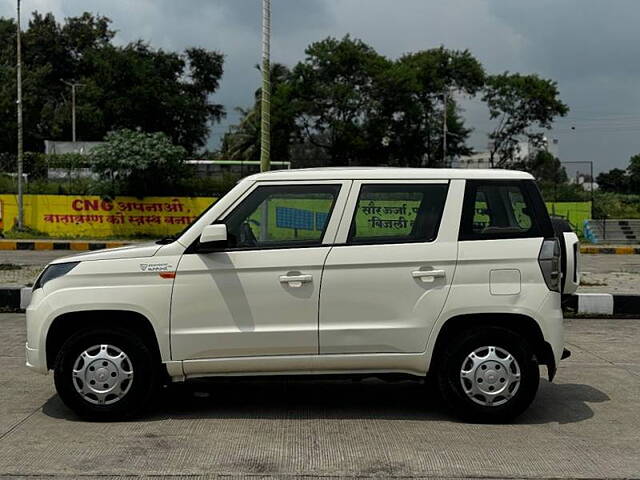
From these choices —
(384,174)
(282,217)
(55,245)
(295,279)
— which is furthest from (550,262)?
(55,245)

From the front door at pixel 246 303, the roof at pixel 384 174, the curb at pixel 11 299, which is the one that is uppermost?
the roof at pixel 384 174

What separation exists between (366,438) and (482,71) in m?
57.4

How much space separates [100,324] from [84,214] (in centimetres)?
2600

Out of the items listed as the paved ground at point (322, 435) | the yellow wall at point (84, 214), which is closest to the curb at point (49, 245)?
the yellow wall at point (84, 214)

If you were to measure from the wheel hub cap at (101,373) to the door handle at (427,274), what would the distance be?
2.12 m

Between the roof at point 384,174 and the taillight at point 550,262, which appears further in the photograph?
the roof at point 384,174

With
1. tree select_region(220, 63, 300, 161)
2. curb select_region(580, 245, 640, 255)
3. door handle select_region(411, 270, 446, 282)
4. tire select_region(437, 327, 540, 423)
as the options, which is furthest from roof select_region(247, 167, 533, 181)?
tree select_region(220, 63, 300, 161)

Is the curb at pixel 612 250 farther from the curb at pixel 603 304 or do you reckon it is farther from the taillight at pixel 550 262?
the taillight at pixel 550 262

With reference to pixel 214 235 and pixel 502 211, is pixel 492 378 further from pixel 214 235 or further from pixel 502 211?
pixel 214 235

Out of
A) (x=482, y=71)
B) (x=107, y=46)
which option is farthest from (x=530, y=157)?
(x=107, y=46)

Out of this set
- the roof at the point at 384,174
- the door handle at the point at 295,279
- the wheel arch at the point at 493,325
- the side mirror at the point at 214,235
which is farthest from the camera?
the roof at the point at 384,174

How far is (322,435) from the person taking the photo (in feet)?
18.1

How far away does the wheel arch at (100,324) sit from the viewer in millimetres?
5750

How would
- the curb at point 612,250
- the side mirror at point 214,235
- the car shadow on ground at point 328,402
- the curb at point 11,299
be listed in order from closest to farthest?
the side mirror at point 214,235
the car shadow on ground at point 328,402
the curb at point 11,299
the curb at point 612,250
